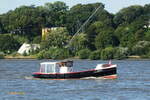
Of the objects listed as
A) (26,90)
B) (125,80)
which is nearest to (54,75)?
(125,80)

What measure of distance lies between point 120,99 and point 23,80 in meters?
31.9

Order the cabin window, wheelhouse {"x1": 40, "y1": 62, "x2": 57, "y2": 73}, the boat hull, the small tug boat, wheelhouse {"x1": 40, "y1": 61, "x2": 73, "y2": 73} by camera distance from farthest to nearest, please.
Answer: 1. the cabin window
2. wheelhouse {"x1": 40, "y1": 62, "x2": 57, "y2": 73}
3. wheelhouse {"x1": 40, "y1": 61, "x2": 73, "y2": 73}
4. the small tug boat
5. the boat hull

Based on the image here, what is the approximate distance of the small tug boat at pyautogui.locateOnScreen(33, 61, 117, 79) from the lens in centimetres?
10000

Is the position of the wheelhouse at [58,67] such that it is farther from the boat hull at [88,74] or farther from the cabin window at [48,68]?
the boat hull at [88,74]

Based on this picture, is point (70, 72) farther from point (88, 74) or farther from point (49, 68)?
point (49, 68)

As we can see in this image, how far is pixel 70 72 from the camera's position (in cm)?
10069

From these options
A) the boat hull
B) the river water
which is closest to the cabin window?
the boat hull

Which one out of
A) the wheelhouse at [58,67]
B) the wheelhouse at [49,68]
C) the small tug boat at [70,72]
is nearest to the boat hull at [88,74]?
the small tug boat at [70,72]

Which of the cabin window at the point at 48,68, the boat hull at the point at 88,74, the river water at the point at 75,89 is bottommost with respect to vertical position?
the river water at the point at 75,89

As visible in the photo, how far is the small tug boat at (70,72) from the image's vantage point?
10000cm

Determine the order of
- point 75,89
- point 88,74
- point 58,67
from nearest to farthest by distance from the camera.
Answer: point 75,89 < point 88,74 < point 58,67

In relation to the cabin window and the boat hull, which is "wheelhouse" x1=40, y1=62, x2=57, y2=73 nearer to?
the cabin window

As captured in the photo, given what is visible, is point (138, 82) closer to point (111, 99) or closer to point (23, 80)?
point (23, 80)

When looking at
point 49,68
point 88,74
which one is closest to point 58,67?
point 49,68
